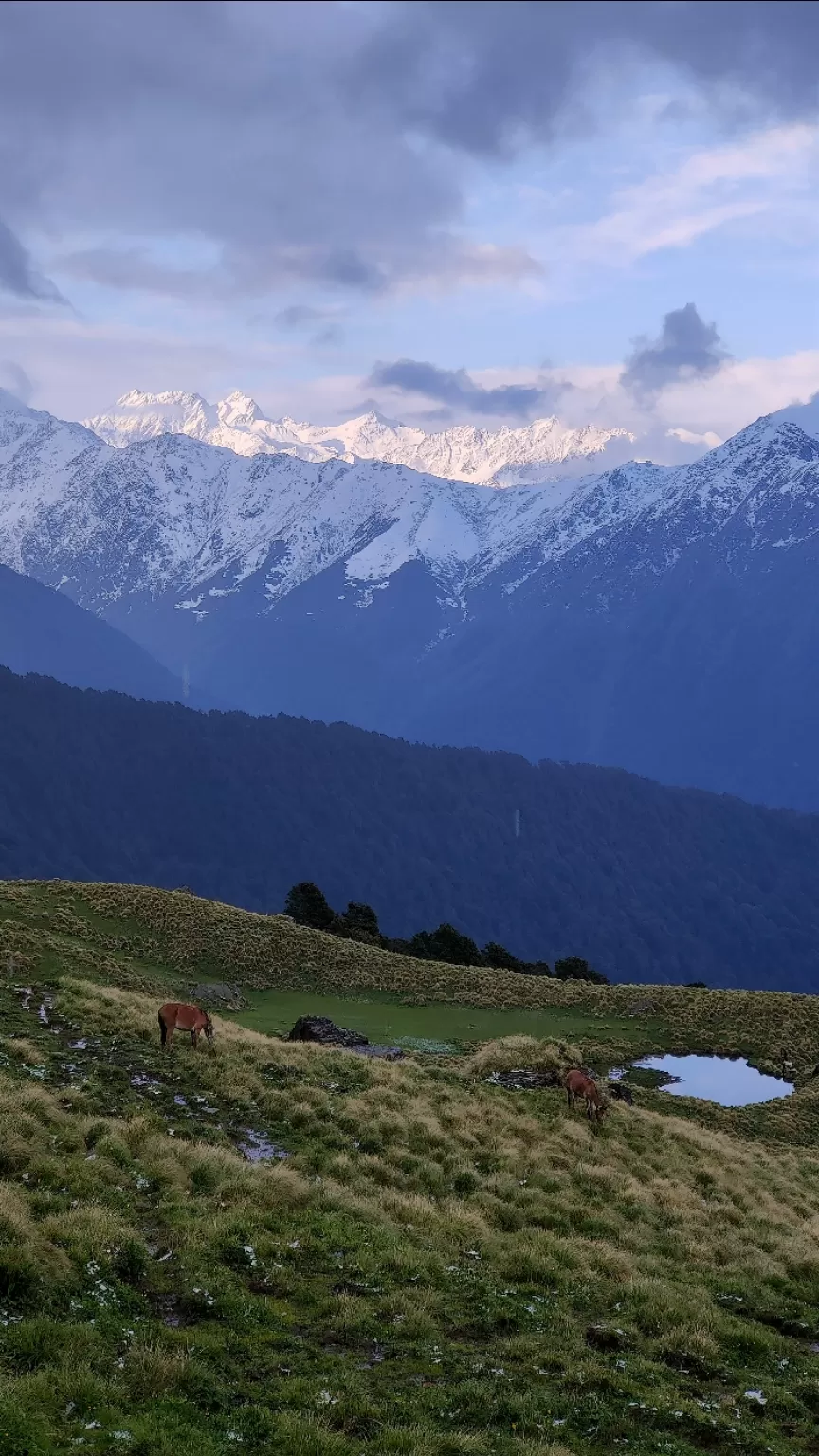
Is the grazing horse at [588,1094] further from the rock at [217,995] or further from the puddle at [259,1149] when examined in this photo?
the rock at [217,995]

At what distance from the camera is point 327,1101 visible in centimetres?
2798

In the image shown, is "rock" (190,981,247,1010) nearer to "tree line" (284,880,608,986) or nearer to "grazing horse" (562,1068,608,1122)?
"grazing horse" (562,1068,608,1122)

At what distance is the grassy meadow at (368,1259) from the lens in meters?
13.3

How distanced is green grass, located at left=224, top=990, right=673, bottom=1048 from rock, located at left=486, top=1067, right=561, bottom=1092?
35.5 feet

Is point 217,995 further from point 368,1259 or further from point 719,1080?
point 368,1259

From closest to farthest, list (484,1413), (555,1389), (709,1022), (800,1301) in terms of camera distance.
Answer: (484,1413) → (555,1389) → (800,1301) → (709,1022)

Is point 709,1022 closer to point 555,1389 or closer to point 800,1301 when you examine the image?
point 800,1301

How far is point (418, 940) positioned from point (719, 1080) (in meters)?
41.6

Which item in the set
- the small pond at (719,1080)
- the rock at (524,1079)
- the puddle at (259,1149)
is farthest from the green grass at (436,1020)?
the puddle at (259,1149)

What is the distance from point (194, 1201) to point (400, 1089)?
12531 mm

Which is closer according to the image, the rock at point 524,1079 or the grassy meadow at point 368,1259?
the grassy meadow at point 368,1259

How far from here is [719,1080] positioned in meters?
49.2

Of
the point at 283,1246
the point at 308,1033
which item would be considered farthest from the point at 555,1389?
the point at 308,1033

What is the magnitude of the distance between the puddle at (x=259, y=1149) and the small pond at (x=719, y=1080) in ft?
80.4
